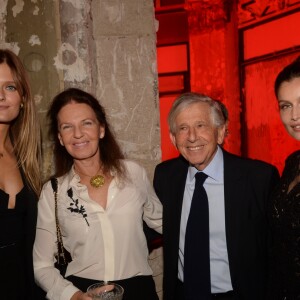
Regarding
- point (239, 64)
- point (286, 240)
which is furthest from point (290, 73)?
point (239, 64)

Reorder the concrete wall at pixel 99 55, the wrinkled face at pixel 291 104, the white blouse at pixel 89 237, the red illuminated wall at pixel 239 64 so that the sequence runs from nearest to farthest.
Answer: the wrinkled face at pixel 291 104 → the white blouse at pixel 89 237 → the concrete wall at pixel 99 55 → the red illuminated wall at pixel 239 64

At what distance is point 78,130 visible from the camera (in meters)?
2.21

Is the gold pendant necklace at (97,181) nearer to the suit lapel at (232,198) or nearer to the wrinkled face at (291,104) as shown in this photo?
the suit lapel at (232,198)

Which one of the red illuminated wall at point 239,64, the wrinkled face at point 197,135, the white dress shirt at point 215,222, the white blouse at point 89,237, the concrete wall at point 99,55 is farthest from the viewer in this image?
the red illuminated wall at point 239,64

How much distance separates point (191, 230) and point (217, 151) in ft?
1.77

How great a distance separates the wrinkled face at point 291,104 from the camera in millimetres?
1942

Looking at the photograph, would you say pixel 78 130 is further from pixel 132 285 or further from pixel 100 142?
pixel 132 285

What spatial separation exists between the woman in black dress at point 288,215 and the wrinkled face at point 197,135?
0.46 meters

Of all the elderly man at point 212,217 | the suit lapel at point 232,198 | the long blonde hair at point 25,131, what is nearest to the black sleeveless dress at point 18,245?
the long blonde hair at point 25,131

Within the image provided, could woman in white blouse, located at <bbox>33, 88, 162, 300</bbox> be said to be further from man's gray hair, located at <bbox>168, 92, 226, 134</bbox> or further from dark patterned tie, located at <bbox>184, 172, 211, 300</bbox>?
man's gray hair, located at <bbox>168, 92, 226, 134</bbox>

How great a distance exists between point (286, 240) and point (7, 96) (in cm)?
177

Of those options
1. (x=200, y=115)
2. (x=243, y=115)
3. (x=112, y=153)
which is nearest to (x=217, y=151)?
(x=200, y=115)

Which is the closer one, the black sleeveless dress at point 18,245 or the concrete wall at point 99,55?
the black sleeveless dress at point 18,245

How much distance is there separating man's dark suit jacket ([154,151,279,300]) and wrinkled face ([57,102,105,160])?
0.69 m
